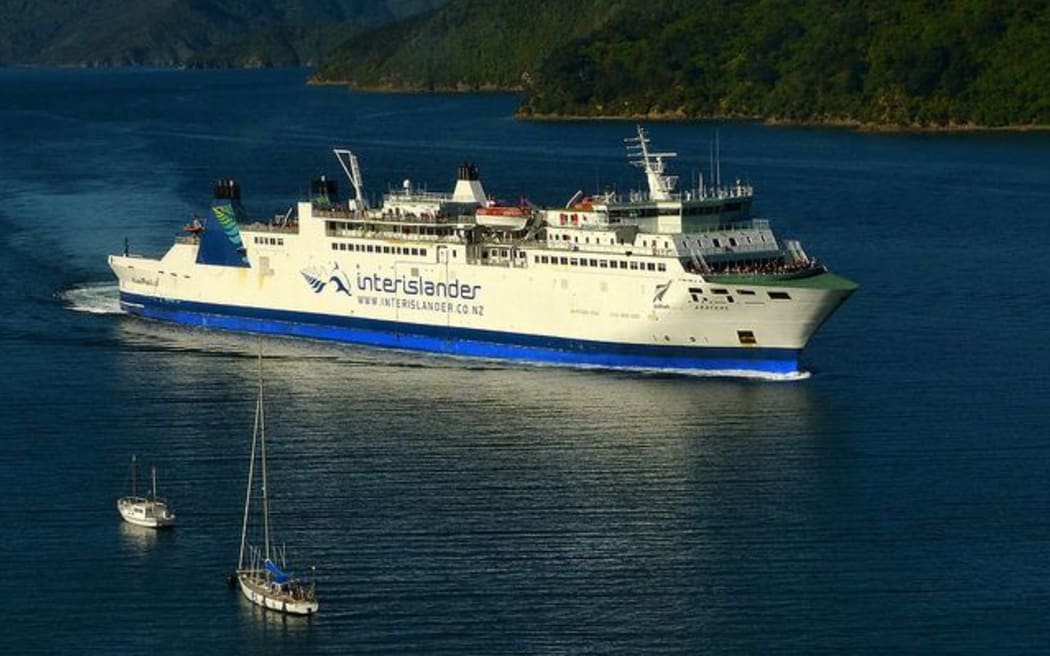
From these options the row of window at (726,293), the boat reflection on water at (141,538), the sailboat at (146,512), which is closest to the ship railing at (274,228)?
the row of window at (726,293)

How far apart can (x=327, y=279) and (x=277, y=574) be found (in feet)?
95.9

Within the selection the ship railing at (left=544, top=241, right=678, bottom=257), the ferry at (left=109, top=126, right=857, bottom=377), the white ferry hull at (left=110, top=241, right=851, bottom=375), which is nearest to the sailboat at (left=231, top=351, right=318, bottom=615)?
the white ferry hull at (left=110, top=241, right=851, bottom=375)

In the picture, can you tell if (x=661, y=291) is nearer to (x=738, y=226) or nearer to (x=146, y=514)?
(x=738, y=226)

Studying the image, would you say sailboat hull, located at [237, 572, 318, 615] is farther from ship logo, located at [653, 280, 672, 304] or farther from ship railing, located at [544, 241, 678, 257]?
ship railing, located at [544, 241, 678, 257]

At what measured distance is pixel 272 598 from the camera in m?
44.5

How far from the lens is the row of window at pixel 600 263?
2606 inches

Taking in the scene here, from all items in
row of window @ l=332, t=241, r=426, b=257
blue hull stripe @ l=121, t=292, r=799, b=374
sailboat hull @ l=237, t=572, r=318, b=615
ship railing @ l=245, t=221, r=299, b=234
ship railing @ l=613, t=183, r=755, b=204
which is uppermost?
ship railing @ l=613, t=183, r=755, b=204

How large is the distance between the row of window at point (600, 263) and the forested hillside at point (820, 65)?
92.8 meters

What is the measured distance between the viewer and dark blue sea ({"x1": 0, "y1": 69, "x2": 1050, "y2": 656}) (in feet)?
144

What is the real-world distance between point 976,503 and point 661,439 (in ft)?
30.6

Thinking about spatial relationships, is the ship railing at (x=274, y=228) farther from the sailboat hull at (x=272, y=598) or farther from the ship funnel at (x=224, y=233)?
the sailboat hull at (x=272, y=598)

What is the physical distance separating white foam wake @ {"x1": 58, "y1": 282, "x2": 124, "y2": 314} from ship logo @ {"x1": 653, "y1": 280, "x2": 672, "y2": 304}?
21.9m

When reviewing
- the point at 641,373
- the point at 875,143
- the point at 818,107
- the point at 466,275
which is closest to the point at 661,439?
Answer: the point at 641,373

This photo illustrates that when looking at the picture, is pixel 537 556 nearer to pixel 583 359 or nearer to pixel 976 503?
pixel 976 503
